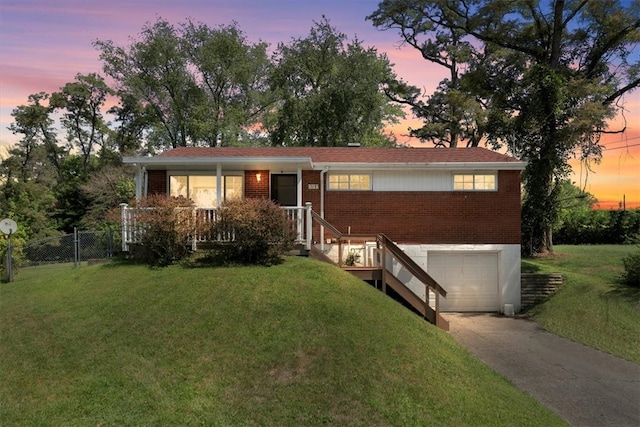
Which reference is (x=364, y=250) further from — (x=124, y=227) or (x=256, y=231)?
(x=124, y=227)

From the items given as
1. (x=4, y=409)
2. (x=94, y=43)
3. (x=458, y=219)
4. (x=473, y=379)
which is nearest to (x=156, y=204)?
(x=4, y=409)

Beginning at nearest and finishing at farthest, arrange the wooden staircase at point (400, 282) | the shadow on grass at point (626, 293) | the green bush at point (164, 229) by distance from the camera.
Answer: the green bush at point (164, 229) → the wooden staircase at point (400, 282) → the shadow on grass at point (626, 293)

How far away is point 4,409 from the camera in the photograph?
561cm

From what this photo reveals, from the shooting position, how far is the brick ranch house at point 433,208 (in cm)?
1425

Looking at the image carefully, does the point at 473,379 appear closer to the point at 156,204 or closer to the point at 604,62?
the point at 156,204

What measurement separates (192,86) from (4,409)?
99.9 ft

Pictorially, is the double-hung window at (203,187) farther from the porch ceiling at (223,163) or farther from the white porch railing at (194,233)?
the white porch railing at (194,233)

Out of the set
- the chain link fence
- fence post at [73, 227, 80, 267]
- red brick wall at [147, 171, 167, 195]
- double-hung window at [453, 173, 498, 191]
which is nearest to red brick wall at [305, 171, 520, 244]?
double-hung window at [453, 173, 498, 191]

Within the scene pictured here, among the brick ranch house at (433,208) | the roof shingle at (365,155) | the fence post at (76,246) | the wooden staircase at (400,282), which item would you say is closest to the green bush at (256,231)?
the wooden staircase at (400,282)

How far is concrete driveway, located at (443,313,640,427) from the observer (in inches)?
274

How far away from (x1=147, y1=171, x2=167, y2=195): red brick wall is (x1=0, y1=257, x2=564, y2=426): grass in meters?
5.51

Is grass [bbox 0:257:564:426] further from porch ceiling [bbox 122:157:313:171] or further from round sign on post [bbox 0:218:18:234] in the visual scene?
round sign on post [bbox 0:218:18:234]

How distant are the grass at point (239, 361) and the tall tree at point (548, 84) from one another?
42.6ft

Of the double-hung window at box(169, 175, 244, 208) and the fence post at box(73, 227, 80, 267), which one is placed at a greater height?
the double-hung window at box(169, 175, 244, 208)
